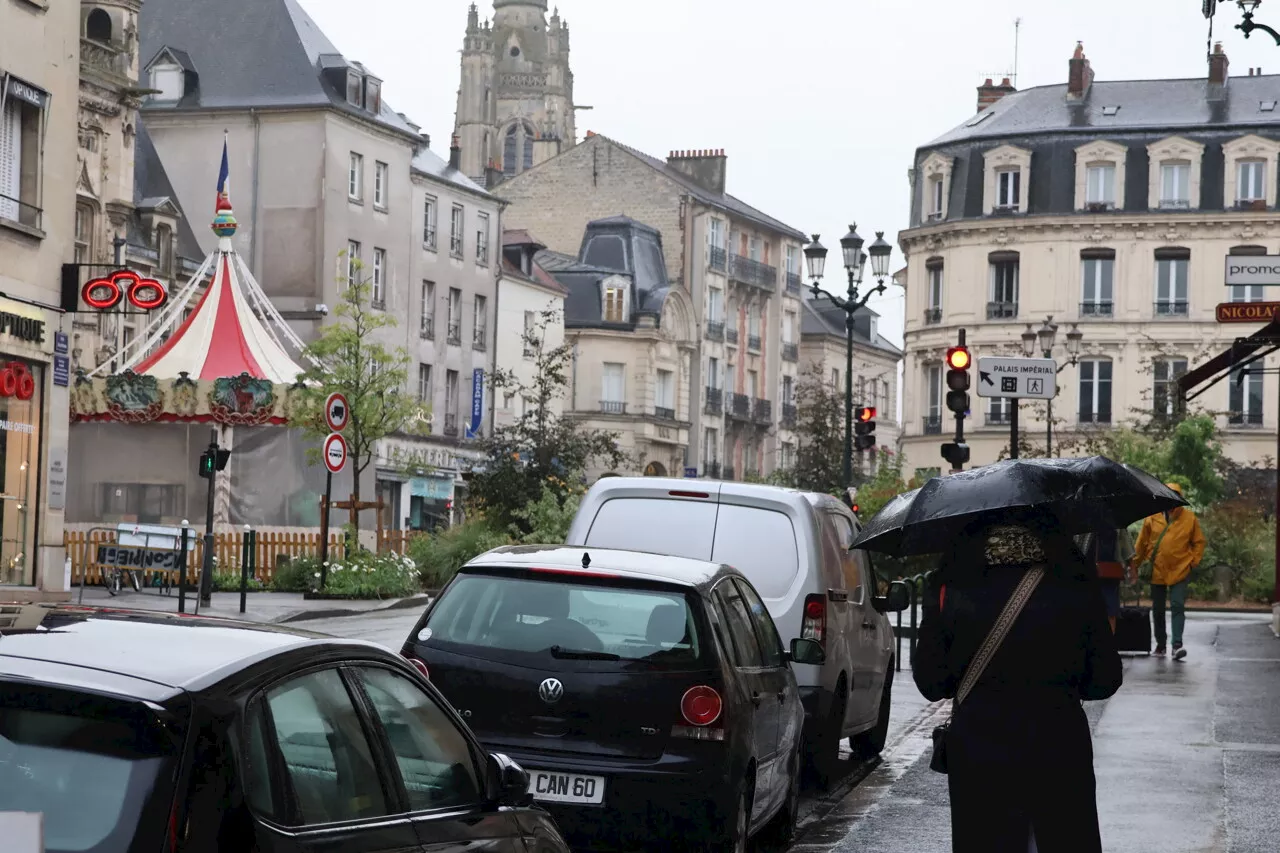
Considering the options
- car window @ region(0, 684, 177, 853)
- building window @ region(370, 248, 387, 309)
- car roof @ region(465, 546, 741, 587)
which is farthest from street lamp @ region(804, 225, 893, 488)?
car window @ region(0, 684, 177, 853)

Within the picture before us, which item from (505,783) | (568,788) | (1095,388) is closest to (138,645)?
(505,783)

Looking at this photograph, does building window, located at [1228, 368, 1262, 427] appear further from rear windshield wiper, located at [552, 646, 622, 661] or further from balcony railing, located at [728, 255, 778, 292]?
rear windshield wiper, located at [552, 646, 622, 661]

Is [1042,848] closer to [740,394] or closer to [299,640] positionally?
[299,640]

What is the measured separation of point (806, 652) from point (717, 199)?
8627 cm

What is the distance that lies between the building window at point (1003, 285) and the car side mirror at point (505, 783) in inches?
2707

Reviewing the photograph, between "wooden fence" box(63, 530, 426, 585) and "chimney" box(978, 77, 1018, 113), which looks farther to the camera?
"chimney" box(978, 77, 1018, 113)

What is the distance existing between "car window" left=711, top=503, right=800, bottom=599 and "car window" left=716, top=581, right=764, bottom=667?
2296 millimetres

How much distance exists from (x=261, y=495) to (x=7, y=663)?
3658cm

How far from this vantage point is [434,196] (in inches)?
2771

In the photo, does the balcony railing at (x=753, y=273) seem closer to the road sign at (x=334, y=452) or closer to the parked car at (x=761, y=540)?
the road sign at (x=334, y=452)

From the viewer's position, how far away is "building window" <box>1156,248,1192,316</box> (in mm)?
71812

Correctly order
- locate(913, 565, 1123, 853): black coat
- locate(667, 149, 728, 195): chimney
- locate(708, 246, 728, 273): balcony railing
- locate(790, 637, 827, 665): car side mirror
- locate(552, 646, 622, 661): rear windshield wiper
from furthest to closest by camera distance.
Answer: locate(667, 149, 728, 195): chimney → locate(708, 246, 728, 273): balcony railing → locate(790, 637, 827, 665): car side mirror → locate(552, 646, 622, 661): rear windshield wiper → locate(913, 565, 1123, 853): black coat

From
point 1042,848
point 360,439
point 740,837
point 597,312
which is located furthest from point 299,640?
point 597,312

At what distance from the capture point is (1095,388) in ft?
240
